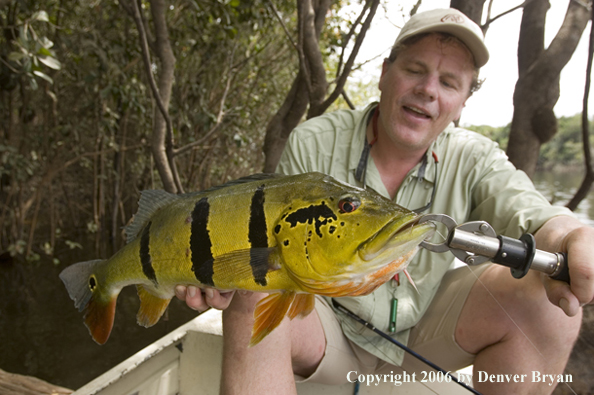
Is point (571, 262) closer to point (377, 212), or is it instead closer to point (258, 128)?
point (377, 212)

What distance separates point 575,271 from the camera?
1.45 meters

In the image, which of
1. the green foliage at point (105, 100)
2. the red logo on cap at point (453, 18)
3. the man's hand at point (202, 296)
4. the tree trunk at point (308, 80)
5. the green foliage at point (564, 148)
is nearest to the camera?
the man's hand at point (202, 296)

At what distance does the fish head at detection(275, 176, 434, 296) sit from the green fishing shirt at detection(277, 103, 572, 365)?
1.13m

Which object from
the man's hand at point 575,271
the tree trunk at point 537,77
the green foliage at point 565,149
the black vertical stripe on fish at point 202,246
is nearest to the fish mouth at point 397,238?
the black vertical stripe on fish at point 202,246

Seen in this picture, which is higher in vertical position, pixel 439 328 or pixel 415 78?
pixel 415 78

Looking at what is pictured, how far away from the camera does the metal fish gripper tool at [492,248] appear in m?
1.37

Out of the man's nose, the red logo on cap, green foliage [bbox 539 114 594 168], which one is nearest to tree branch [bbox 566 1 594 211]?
the red logo on cap

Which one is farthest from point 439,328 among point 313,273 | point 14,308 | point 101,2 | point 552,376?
point 101,2

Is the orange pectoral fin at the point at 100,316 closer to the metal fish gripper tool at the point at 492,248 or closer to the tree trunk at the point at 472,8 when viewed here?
the metal fish gripper tool at the point at 492,248

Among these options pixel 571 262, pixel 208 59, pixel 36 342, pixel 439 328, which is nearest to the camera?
pixel 571 262

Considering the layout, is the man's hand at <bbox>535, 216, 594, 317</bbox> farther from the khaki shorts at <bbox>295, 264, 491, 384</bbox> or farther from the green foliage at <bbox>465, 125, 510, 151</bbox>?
the green foliage at <bbox>465, 125, 510, 151</bbox>

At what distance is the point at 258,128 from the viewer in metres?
10.9

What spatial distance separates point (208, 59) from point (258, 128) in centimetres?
366

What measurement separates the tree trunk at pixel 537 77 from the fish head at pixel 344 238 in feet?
9.85
